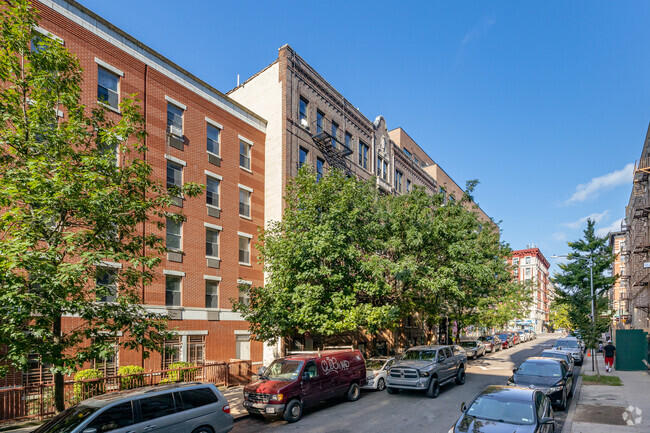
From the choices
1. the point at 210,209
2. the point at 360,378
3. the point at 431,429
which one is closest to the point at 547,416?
the point at 431,429

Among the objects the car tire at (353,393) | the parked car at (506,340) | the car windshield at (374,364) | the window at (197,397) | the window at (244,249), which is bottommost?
the parked car at (506,340)

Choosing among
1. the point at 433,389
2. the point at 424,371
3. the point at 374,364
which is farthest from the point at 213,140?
the point at 433,389

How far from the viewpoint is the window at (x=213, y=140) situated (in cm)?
2377

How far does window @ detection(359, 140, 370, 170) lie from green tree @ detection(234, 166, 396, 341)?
550 inches

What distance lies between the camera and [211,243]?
23.0m

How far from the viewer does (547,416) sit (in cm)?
948

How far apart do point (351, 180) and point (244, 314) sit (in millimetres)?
8623

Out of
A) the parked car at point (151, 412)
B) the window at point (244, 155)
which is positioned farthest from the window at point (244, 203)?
the parked car at point (151, 412)

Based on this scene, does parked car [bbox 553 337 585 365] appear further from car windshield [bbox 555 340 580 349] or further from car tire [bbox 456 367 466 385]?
car tire [bbox 456 367 466 385]

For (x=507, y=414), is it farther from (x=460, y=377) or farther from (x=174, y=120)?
(x=174, y=120)

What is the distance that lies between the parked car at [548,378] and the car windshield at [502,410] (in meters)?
5.05

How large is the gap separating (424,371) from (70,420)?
12475mm

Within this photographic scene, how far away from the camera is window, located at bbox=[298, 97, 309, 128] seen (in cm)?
2823

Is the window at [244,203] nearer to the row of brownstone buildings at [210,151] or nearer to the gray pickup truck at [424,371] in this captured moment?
the row of brownstone buildings at [210,151]
